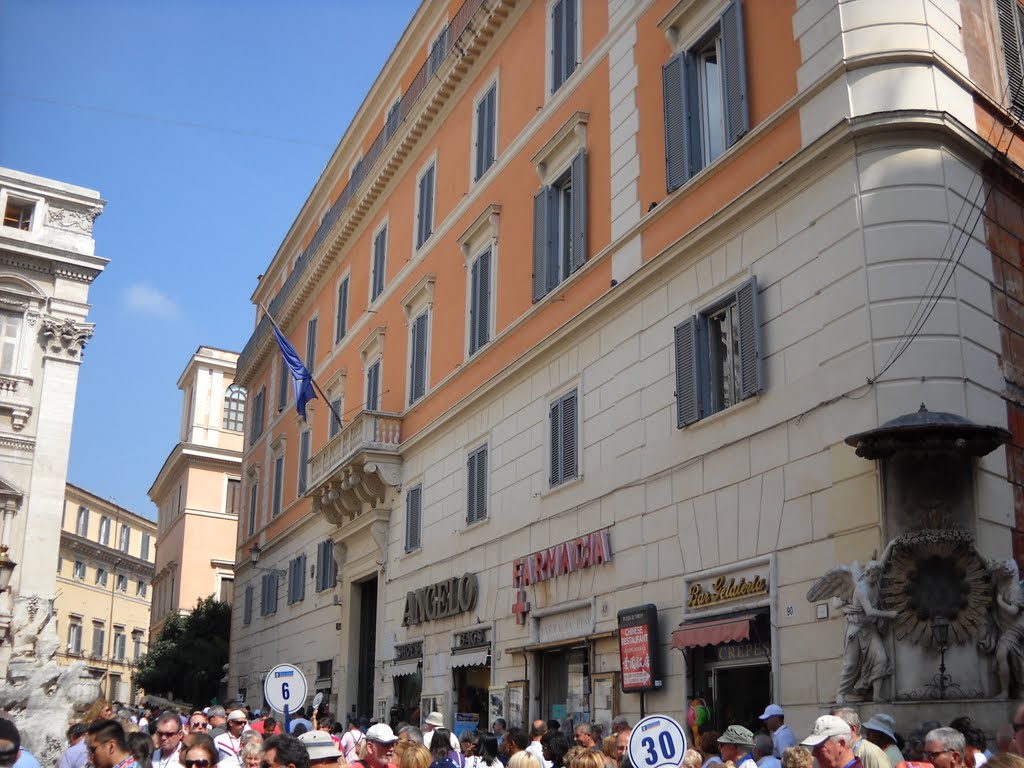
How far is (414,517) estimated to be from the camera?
22781 millimetres

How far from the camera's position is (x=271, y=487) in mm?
36188

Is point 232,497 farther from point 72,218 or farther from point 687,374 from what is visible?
point 687,374

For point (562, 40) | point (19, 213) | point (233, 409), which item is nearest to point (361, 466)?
point (562, 40)

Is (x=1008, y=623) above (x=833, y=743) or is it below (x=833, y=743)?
above

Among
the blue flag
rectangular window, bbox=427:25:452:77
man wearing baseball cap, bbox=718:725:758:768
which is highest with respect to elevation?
rectangular window, bbox=427:25:452:77

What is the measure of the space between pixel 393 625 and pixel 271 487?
14.1 m

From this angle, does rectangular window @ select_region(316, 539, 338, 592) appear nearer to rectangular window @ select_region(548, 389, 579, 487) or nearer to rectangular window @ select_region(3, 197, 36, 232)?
rectangular window @ select_region(548, 389, 579, 487)

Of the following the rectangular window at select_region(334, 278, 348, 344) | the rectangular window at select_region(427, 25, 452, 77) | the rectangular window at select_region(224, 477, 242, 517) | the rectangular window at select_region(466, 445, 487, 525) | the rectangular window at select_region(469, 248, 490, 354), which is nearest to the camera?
the rectangular window at select_region(466, 445, 487, 525)

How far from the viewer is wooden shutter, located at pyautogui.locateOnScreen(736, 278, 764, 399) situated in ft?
42.0

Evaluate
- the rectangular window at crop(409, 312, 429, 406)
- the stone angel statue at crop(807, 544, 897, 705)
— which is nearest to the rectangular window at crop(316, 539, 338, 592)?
the rectangular window at crop(409, 312, 429, 406)

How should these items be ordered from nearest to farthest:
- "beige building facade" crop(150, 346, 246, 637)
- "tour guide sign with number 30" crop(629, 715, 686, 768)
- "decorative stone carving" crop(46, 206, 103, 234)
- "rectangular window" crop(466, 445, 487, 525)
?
"tour guide sign with number 30" crop(629, 715, 686, 768) → "rectangular window" crop(466, 445, 487, 525) → "decorative stone carving" crop(46, 206, 103, 234) → "beige building facade" crop(150, 346, 246, 637)

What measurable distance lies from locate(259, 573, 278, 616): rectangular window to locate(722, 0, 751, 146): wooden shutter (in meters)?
23.6

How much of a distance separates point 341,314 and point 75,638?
38782 millimetres

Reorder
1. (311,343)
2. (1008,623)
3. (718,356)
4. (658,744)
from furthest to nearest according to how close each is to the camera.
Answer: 1. (311,343)
2. (718,356)
3. (1008,623)
4. (658,744)
